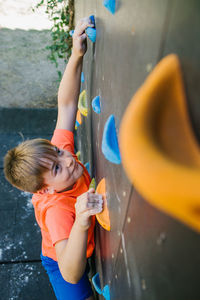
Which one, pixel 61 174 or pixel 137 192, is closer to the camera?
pixel 137 192

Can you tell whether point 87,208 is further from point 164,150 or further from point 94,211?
point 164,150

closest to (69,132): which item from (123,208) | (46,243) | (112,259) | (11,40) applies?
(46,243)

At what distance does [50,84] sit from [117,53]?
11.3 ft

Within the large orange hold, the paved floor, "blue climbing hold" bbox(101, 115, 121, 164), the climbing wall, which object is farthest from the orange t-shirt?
the large orange hold

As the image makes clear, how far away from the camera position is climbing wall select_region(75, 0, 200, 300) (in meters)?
0.36

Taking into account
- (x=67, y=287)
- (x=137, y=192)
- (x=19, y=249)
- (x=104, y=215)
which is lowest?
(x=19, y=249)

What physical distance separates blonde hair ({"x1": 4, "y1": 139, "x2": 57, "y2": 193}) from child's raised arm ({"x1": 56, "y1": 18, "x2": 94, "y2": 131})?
1.07ft

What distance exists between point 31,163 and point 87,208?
417mm

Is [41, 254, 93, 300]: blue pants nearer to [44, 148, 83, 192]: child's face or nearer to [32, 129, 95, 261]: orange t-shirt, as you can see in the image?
[32, 129, 95, 261]: orange t-shirt

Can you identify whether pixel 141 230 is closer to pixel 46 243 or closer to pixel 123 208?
pixel 123 208

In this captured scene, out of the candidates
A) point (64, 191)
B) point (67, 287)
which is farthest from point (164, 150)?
point (67, 287)

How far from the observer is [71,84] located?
1.65 metres

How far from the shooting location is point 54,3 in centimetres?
333

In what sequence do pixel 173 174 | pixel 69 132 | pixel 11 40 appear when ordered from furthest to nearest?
pixel 11 40 → pixel 69 132 → pixel 173 174
